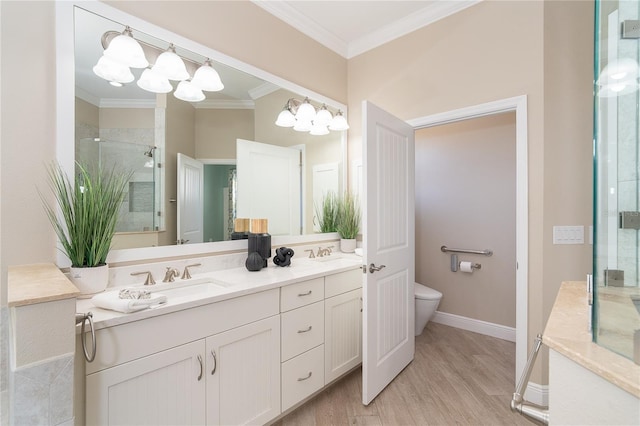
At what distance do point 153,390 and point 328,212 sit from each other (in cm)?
198

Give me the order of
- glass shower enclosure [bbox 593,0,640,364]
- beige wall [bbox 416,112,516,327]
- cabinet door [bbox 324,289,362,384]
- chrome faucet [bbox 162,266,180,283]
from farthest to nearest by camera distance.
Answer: beige wall [bbox 416,112,516,327]
cabinet door [bbox 324,289,362,384]
chrome faucet [bbox 162,266,180,283]
glass shower enclosure [bbox 593,0,640,364]

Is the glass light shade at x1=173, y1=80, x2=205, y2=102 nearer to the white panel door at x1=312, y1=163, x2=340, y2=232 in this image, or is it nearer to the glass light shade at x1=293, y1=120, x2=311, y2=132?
the glass light shade at x1=293, y1=120, x2=311, y2=132

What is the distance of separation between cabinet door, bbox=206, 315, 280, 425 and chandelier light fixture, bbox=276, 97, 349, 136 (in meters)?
1.63

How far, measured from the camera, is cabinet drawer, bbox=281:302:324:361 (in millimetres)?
1725

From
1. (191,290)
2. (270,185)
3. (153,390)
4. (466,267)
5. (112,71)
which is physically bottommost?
(153,390)

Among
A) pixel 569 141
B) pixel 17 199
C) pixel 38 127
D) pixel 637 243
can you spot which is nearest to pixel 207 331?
pixel 17 199

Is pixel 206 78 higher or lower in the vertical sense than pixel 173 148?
higher

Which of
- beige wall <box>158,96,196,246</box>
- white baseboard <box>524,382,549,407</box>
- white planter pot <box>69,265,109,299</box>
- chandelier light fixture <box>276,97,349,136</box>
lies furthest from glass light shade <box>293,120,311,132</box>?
white baseboard <box>524,382,549,407</box>

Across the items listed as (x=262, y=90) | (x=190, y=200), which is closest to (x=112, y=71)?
(x=190, y=200)

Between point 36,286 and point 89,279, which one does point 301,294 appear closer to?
point 89,279

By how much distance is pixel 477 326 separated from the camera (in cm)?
319

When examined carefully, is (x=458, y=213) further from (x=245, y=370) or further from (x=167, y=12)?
(x=167, y=12)

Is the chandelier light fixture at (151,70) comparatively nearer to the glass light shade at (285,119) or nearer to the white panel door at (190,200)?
the white panel door at (190,200)

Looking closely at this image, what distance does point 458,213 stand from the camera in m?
3.35
